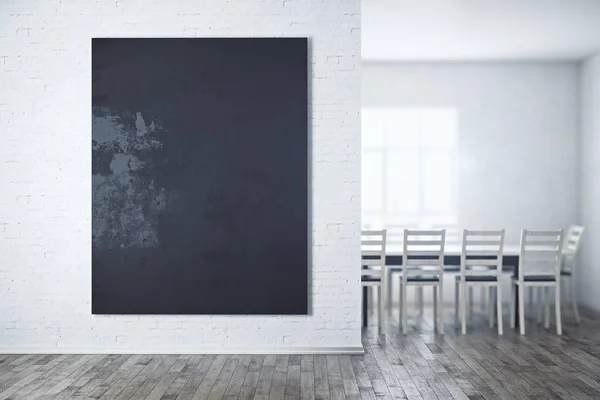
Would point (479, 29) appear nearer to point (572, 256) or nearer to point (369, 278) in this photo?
point (572, 256)

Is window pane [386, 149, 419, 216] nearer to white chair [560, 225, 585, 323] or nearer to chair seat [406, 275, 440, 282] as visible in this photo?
white chair [560, 225, 585, 323]

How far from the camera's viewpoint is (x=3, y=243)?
604cm

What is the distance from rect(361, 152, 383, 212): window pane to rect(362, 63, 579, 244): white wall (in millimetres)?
716

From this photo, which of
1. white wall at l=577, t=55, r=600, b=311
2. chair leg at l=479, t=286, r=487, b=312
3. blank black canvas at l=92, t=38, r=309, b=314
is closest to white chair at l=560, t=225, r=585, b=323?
white wall at l=577, t=55, r=600, b=311

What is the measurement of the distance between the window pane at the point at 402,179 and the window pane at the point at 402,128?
5.2 inches

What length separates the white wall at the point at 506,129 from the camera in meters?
9.41

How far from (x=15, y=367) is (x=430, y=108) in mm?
6066

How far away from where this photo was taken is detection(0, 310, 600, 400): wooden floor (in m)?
4.81

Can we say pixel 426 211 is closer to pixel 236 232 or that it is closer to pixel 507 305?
pixel 507 305

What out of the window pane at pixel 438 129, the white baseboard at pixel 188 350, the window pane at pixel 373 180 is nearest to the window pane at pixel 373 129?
the window pane at pixel 373 180

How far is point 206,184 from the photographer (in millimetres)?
5988

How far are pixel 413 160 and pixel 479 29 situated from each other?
7.51 ft

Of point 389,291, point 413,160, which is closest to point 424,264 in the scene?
point 389,291

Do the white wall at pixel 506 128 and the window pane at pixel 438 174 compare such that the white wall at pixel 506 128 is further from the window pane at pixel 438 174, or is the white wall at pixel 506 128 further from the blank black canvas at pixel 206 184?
the blank black canvas at pixel 206 184
